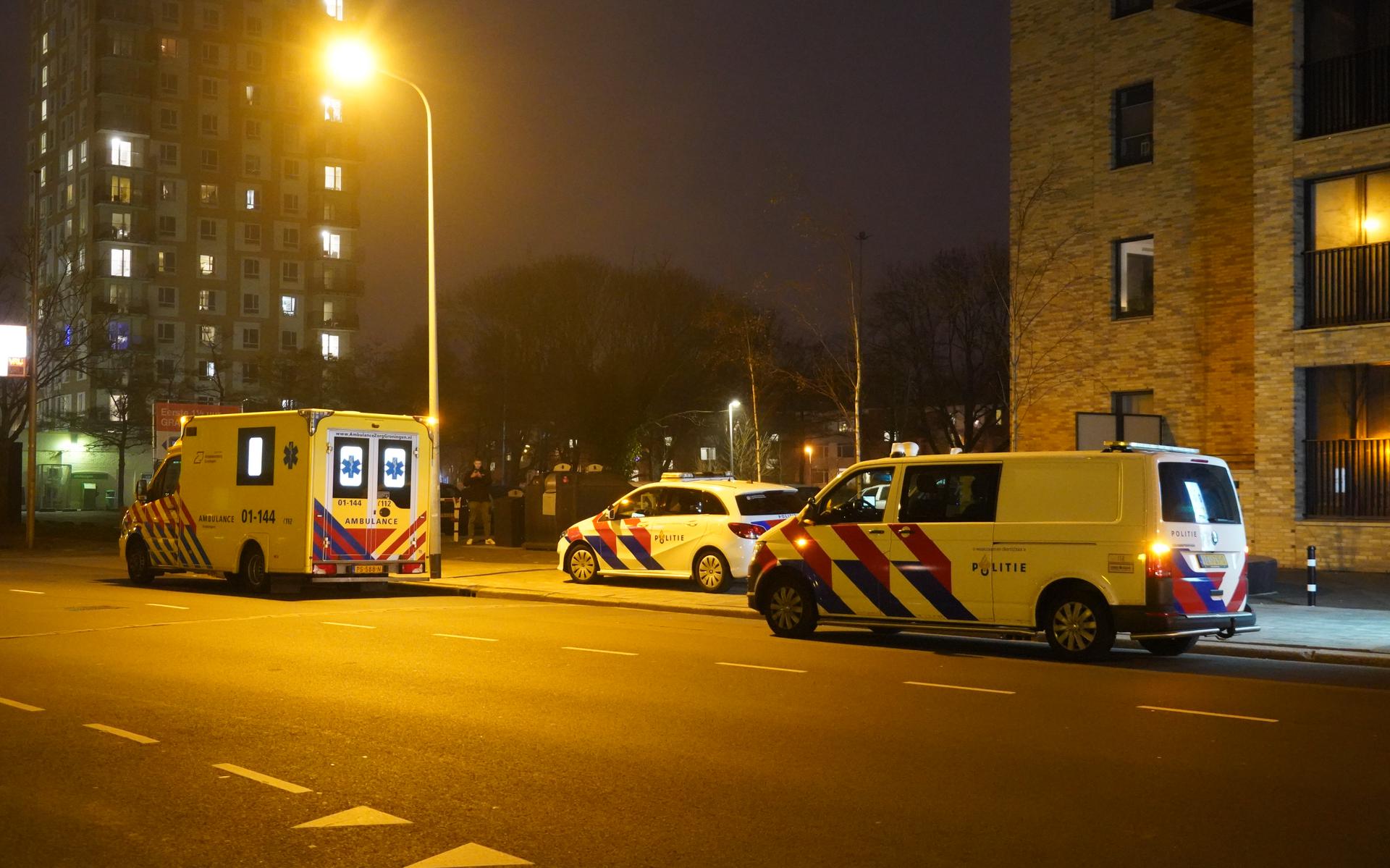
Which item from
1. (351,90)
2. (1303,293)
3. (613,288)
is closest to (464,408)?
(613,288)

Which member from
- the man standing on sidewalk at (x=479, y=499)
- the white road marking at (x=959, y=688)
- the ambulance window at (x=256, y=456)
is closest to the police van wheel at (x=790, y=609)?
the white road marking at (x=959, y=688)

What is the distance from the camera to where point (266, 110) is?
316 feet

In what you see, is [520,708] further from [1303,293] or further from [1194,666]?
[1303,293]

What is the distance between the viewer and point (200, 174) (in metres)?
93.6

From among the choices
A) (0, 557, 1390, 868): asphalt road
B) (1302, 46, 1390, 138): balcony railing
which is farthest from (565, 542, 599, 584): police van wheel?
(1302, 46, 1390, 138): balcony railing

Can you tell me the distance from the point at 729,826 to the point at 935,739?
2.53 meters

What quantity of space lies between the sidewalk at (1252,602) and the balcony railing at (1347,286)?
4588 mm

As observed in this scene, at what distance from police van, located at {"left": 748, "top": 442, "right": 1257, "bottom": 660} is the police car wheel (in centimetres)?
950

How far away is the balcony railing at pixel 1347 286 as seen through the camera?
22.2 meters

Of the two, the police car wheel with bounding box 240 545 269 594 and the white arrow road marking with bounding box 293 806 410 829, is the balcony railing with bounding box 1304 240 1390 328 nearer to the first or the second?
the police car wheel with bounding box 240 545 269 594

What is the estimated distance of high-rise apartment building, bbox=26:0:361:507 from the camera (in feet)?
294

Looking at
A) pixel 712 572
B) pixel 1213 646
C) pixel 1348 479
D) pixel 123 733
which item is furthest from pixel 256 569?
pixel 1348 479

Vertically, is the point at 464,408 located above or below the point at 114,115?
below

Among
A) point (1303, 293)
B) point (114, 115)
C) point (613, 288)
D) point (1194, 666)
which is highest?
point (114, 115)
